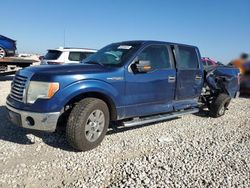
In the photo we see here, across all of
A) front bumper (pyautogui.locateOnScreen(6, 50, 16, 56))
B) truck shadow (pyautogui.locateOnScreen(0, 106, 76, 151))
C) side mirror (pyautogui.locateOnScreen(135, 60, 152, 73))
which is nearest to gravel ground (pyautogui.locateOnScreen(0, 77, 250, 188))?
truck shadow (pyautogui.locateOnScreen(0, 106, 76, 151))

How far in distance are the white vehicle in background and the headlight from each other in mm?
7534

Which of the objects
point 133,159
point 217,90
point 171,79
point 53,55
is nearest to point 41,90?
point 133,159

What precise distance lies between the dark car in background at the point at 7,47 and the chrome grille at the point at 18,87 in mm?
9616

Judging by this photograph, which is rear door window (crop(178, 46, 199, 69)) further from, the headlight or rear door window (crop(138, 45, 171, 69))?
the headlight

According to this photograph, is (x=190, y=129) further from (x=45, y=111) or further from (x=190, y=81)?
(x=45, y=111)

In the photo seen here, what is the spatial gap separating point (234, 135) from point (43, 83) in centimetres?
414

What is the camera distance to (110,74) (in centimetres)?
520

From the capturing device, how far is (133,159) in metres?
4.70

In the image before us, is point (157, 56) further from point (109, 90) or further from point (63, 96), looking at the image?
point (63, 96)

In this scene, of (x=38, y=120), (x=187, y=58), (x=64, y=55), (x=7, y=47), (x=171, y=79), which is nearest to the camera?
(x=38, y=120)

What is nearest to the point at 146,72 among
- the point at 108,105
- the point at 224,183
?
the point at 108,105

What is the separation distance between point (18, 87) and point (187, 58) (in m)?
3.94

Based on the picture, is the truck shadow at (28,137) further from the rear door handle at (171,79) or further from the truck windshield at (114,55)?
the rear door handle at (171,79)

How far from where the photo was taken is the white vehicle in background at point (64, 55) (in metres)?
12.2
